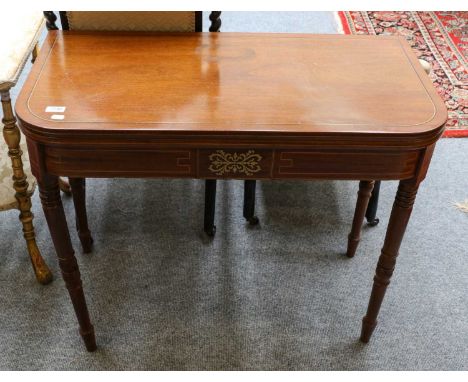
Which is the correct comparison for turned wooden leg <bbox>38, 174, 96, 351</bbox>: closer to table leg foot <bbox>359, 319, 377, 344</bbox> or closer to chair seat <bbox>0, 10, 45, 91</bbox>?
chair seat <bbox>0, 10, 45, 91</bbox>

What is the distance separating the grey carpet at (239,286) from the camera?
1545 mm

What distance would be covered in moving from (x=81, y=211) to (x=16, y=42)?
1.79 ft

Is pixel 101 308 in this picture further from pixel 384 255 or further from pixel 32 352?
pixel 384 255

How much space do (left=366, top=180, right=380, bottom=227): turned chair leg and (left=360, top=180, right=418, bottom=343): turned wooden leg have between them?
20.0 inches

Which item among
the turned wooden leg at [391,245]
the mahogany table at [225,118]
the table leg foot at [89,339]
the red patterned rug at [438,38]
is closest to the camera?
the mahogany table at [225,118]

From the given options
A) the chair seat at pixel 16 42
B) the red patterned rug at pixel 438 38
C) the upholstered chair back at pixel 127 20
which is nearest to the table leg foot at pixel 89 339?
the chair seat at pixel 16 42

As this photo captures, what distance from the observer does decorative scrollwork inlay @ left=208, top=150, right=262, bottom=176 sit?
117cm

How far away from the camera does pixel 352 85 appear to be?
1303 mm

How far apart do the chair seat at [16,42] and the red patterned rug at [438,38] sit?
74.1 inches

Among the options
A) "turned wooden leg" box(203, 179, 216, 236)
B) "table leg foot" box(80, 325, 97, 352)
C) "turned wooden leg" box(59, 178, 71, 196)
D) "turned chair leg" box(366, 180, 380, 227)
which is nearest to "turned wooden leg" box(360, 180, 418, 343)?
"turned chair leg" box(366, 180, 380, 227)

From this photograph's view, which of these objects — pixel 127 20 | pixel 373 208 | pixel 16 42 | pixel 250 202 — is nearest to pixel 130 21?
pixel 127 20

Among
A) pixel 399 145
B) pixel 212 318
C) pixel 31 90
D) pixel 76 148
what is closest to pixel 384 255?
pixel 399 145

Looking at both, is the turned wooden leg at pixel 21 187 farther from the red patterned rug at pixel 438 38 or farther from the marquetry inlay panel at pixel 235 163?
the red patterned rug at pixel 438 38

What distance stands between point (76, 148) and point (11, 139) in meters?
Result: 0.42
